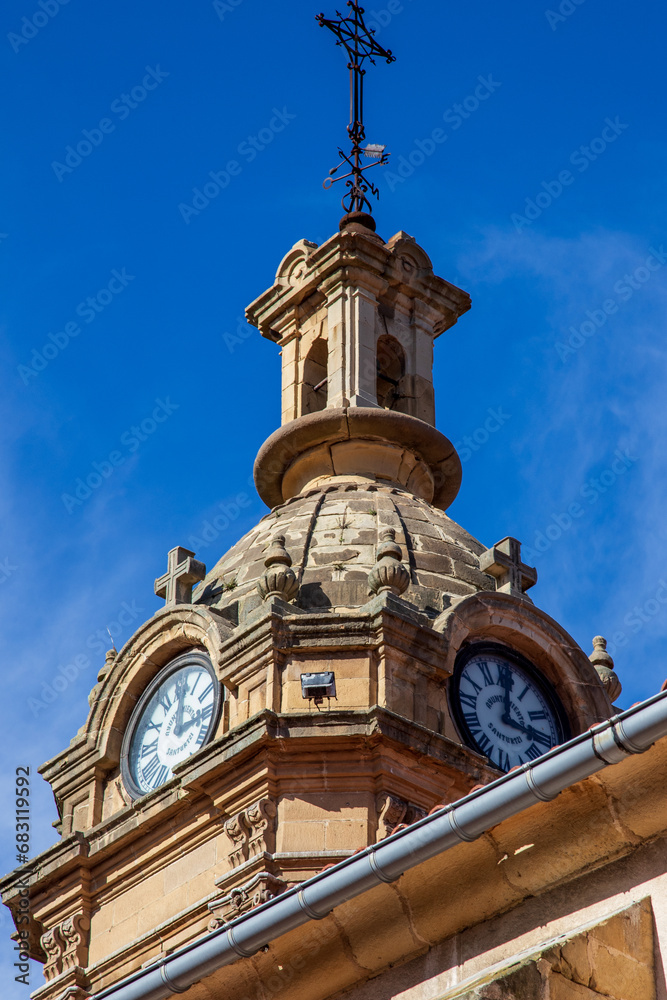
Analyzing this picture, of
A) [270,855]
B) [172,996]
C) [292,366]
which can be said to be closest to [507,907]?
[172,996]

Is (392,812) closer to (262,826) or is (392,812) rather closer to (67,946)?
(262,826)

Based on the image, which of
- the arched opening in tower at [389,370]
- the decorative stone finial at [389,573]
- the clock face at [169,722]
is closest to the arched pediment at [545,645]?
the decorative stone finial at [389,573]

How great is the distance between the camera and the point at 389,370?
3734cm

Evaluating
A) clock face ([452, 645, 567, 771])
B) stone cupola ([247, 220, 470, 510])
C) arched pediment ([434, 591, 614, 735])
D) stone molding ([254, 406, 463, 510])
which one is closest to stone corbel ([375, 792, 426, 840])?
clock face ([452, 645, 567, 771])

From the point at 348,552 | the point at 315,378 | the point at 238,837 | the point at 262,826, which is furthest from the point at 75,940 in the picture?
the point at 315,378

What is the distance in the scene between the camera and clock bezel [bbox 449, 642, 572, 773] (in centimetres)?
2962

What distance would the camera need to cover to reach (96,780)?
31.3 m

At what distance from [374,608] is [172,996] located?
12908 mm

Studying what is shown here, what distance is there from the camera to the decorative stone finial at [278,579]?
2994cm

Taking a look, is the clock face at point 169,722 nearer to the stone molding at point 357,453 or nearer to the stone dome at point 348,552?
the stone dome at point 348,552

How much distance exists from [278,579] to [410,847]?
14656mm

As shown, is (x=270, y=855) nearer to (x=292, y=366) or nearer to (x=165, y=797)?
(x=165, y=797)

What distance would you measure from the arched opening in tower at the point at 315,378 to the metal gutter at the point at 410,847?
2024 centimetres

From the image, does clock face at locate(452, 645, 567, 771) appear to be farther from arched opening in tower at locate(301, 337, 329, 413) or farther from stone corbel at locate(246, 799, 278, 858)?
arched opening in tower at locate(301, 337, 329, 413)
